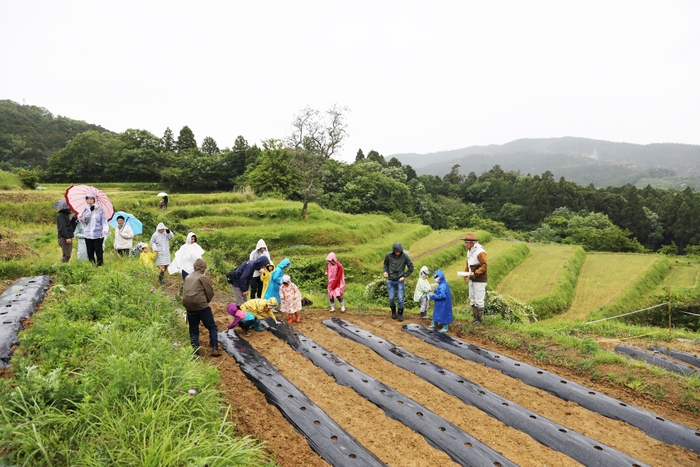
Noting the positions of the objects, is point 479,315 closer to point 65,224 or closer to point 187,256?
point 187,256

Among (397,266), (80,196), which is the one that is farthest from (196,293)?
(80,196)

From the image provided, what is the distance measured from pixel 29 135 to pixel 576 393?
62870 mm

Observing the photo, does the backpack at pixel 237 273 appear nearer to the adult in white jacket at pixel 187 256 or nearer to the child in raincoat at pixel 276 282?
the child in raincoat at pixel 276 282

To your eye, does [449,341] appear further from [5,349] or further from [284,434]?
[5,349]

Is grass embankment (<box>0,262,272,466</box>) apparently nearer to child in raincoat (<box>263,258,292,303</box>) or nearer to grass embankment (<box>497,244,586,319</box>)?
child in raincoat (<box>263,258,292,303</box>)

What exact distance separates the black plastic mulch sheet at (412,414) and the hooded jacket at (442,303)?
2.49 metres

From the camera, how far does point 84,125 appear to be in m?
64.6

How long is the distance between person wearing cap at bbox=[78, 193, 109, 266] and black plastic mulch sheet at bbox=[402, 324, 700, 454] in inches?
280

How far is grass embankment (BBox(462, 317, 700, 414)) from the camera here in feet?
16.1

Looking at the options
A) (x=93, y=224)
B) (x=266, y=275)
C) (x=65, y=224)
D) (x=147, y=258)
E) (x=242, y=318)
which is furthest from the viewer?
(x=147, y=258)

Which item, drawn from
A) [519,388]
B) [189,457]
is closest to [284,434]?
[189,457]

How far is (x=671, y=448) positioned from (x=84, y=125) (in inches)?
3189

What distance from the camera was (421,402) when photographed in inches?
181

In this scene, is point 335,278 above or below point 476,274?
A: below
